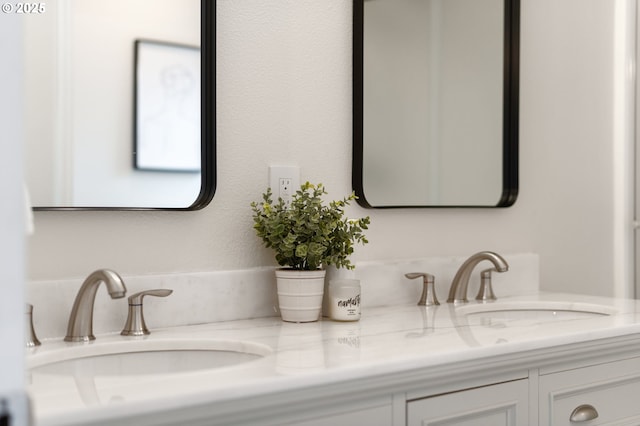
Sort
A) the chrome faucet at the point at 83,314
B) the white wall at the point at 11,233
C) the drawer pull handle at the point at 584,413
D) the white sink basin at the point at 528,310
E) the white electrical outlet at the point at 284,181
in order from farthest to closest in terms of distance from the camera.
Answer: the white sink basin at the point at 528,310 → the white electrical outlet at the point at 284,181 → the drawer pull handle at the point at 584,413 → the chrome faucet at the point at 83,314 → the white wall at the point at 11,233

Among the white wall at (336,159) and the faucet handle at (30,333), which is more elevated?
the white wall at (336,159)

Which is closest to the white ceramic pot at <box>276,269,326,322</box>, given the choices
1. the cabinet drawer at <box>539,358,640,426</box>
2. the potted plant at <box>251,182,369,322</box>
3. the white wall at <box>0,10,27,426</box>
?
the potted plant at <box>251,182,369,322</box>

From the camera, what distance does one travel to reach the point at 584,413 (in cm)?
140

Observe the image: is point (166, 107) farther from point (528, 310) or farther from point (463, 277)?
point (528, 310)

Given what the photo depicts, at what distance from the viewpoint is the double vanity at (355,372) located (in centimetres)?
93

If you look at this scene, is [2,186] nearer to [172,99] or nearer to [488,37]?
[172,99]

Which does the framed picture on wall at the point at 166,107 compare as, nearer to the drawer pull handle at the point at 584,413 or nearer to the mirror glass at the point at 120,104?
the mirror glass at the point at 120,104

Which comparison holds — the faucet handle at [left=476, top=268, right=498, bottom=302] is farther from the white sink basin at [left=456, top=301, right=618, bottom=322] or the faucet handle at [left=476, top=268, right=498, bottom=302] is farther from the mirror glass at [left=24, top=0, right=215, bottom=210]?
the mirror glass at [left=24, top=0, right=215, bottom=210]

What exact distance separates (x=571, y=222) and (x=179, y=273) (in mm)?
1263

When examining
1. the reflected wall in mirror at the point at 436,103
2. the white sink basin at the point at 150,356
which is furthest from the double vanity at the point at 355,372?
the reflected wall in mirror at the point at 436,103

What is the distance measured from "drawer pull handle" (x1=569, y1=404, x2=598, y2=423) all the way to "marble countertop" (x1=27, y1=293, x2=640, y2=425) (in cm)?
13

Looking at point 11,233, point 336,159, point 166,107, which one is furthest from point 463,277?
point 11,233

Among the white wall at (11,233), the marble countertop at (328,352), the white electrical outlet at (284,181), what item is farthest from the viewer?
the white electrical outlet at (284,181)

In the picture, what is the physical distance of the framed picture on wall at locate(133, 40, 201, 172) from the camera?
4.65 ft
